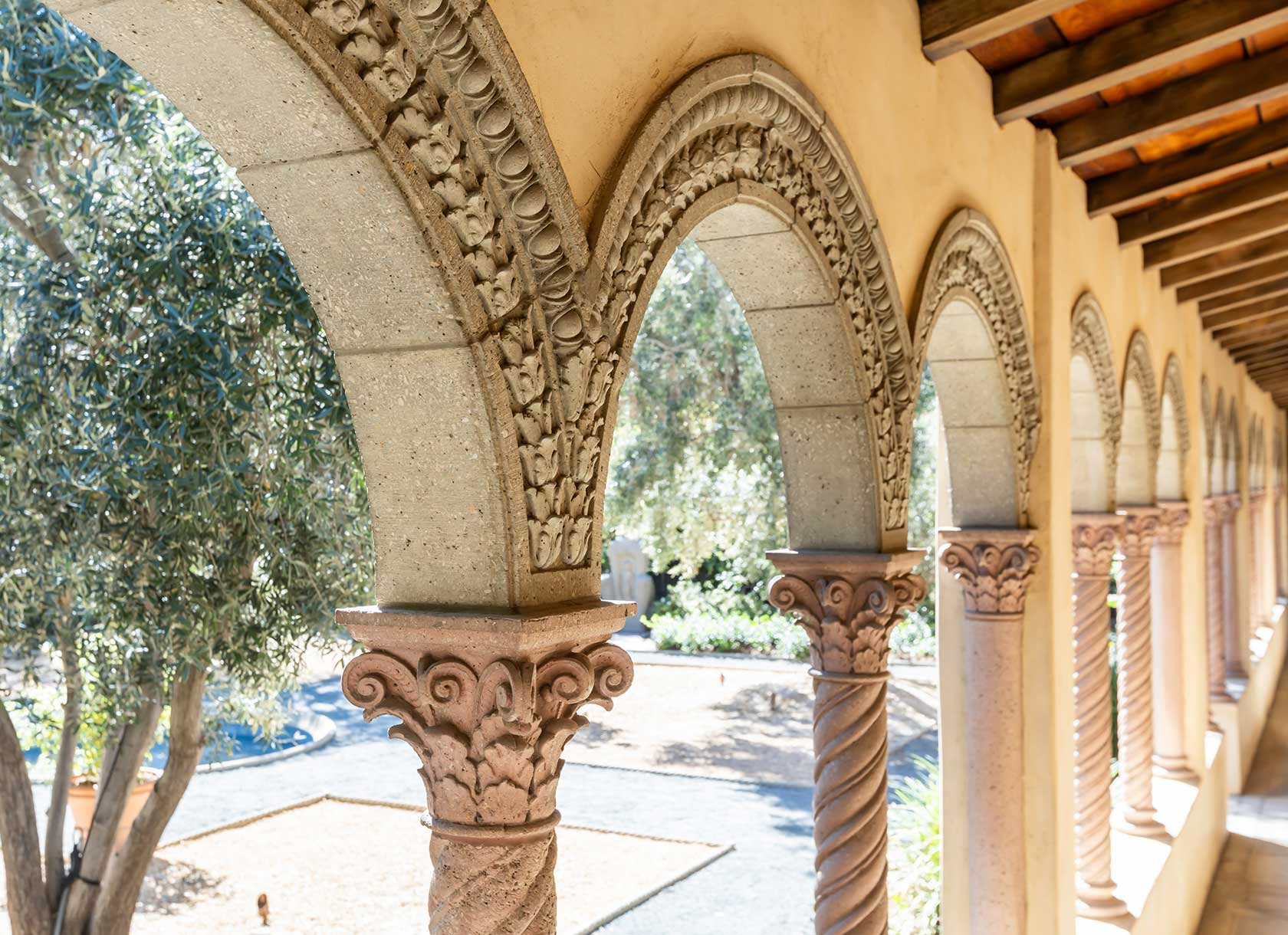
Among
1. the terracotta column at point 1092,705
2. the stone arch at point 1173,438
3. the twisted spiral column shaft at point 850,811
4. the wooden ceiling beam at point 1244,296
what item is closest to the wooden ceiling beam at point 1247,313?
the wooden ceiling beam at point 1244,296

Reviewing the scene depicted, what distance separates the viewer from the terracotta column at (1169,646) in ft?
24.3

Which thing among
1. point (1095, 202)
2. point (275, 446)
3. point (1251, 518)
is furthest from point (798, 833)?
point (1251, 518)

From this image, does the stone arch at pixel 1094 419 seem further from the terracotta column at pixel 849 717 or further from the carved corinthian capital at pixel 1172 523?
the terracotta column at pixel 849 717

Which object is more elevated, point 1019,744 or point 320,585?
point 320,585

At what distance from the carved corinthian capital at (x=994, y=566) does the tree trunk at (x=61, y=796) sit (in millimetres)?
3137

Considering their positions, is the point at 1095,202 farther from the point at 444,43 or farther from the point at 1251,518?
the point at 1251,518

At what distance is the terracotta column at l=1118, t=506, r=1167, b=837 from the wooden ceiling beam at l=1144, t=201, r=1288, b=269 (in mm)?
1349

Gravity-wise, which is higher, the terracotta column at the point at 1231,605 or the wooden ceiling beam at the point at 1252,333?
the wooden ceiling beam at the point at 1252,333

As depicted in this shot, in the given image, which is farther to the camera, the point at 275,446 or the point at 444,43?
the point at 275,446

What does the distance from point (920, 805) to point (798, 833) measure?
7.76 ft

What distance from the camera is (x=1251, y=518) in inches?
555

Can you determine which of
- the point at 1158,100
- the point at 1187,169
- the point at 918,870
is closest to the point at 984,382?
the point at 1158,100

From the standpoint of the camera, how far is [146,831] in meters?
4.67

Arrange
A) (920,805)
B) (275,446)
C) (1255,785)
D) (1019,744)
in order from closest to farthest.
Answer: (275,446), (1019,744), (920,805), (1255,785)
